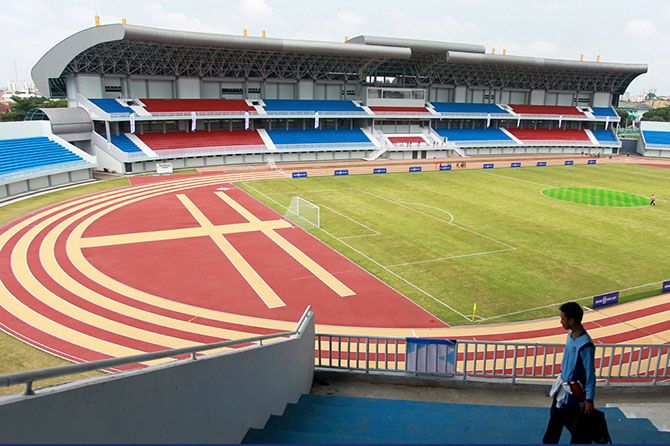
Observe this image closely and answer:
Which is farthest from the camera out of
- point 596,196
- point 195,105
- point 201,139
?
point 195,105

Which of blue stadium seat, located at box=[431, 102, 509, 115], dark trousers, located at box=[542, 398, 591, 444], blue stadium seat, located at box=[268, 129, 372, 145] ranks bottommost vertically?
dark trousers, located at box=[542, 398, 591, 444]

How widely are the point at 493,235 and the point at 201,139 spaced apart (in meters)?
41.5

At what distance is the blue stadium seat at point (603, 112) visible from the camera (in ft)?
285

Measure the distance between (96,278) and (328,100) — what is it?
56893 millimetres

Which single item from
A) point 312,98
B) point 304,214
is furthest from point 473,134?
point 304,214

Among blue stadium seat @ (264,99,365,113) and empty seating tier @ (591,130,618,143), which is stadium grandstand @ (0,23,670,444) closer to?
blue stadium seat @ (264,99,365,113)

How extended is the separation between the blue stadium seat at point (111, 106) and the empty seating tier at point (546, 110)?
59564 mm

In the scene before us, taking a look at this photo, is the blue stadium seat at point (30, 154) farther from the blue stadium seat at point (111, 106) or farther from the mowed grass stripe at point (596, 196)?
the mowed grass stripe at point (596, 196)

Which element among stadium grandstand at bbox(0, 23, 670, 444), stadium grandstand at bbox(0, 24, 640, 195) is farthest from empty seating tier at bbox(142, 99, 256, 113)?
stadium grandstand at bbox(0, 23, 670, 444)

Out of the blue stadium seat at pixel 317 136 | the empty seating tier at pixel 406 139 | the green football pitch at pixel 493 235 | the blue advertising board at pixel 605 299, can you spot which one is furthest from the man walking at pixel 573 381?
the empty seating tier at pixel 406 139

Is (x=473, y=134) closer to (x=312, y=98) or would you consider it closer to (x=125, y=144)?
(x=312, y=98)

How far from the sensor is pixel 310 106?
2724 inches

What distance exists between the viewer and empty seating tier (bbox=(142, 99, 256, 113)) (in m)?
59.1

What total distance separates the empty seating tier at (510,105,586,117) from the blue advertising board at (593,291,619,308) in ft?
227
